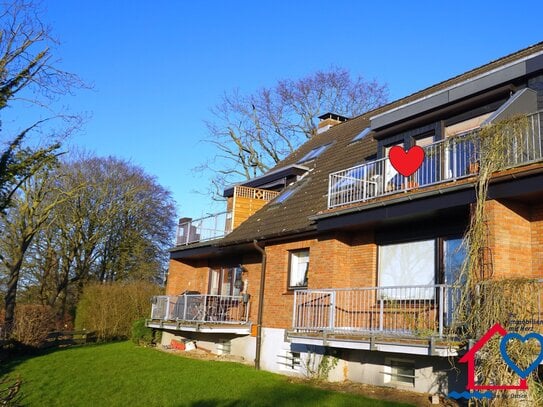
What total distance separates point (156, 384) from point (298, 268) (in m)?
5.18

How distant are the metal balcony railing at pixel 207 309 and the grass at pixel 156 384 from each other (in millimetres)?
1510

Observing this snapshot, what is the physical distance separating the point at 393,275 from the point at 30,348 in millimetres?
14821

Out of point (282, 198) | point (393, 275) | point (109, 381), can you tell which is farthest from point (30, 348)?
point (393, 275)

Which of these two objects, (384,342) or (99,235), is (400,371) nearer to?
(384,342)

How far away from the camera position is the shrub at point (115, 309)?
78.0ft

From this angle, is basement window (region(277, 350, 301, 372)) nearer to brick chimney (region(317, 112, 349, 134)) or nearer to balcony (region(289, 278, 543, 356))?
balcony (region(289, 278, 543, 356))

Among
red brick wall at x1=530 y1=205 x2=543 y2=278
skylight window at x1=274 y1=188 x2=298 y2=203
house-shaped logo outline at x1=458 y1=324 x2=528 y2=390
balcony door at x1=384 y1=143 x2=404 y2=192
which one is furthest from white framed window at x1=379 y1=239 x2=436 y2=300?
skylight window at x1=274 y1=188 x2=298 y2=203

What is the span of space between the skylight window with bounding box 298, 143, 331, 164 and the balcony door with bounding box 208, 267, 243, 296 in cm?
519

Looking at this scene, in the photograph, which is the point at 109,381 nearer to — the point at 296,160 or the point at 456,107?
the point at 456,107

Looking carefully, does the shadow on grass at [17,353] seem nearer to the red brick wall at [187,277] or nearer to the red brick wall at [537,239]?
the red brick wall at [187,277]

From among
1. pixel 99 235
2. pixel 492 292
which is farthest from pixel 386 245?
pixel 99 235

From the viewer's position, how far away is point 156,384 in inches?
481

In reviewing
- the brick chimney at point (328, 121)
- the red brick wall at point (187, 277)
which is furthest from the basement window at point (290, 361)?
the brick chimney at point (328, 121)

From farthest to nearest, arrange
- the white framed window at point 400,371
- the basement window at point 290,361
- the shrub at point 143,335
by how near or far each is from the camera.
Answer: the shrub at point 143,335 < the basement window at point 290,361 < the white framed window at point 400,371
